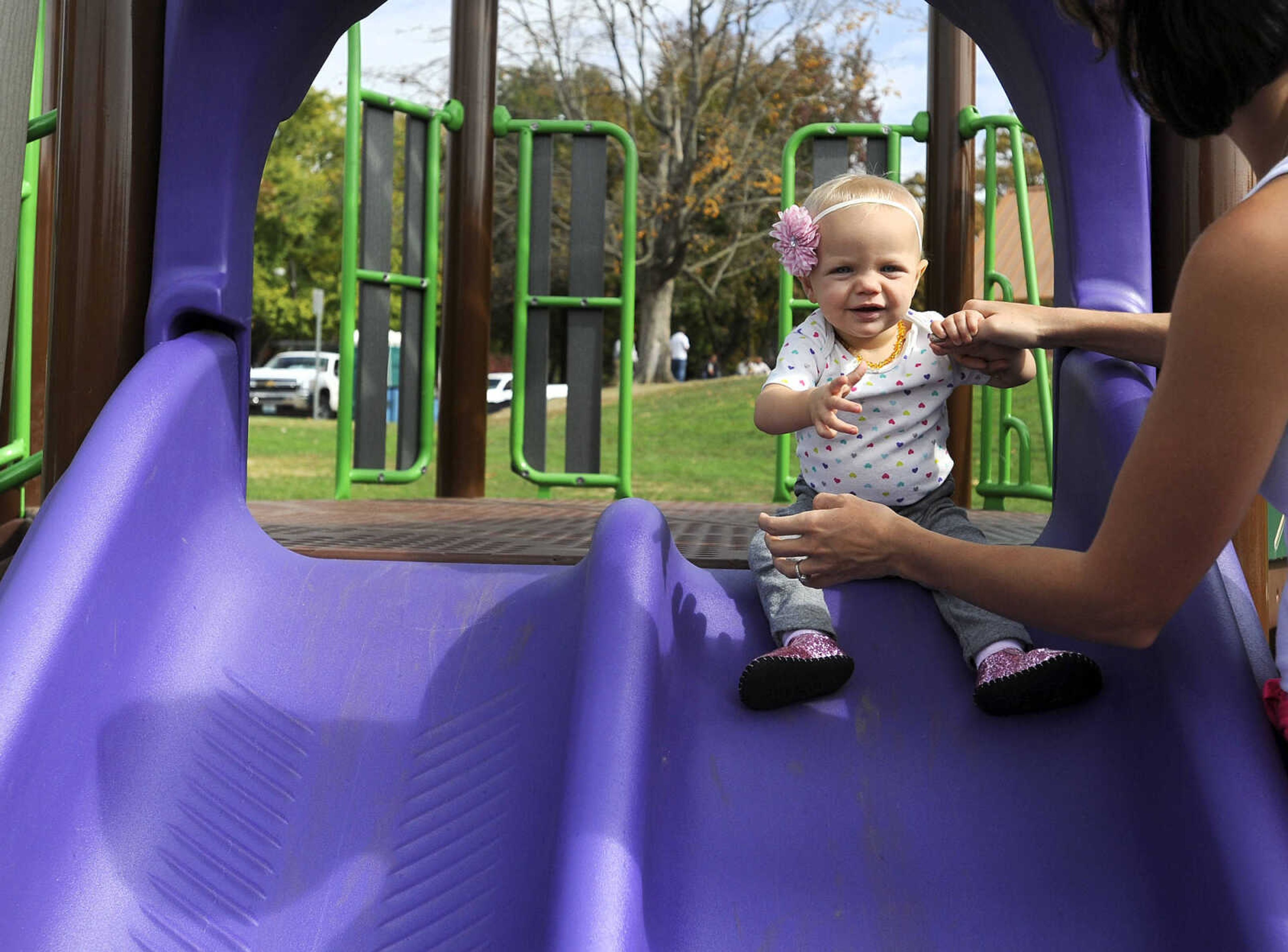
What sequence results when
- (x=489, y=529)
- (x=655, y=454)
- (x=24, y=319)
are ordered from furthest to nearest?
(x=655, y=454) < (x=489, y=529) < (x=24, y=319)

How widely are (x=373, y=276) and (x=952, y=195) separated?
2587 mm

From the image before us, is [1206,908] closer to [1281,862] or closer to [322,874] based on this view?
[1281,862]

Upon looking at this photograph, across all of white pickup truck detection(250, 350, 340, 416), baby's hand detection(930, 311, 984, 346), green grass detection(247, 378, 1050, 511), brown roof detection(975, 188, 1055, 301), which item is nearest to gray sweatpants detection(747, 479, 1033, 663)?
baby's hand detection(930, 311, 984, 346)

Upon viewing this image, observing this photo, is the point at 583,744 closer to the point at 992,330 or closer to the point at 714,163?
the point at 992,330

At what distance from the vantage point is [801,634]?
6.03 ft

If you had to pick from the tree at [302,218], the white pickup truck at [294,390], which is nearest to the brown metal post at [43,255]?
the white pickup truck at [294,390]

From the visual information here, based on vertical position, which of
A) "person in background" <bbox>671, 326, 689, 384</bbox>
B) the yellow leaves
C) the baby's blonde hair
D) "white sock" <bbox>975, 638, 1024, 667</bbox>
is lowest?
"white sock" <bbox>975, 638, 1024, 667</bbox>

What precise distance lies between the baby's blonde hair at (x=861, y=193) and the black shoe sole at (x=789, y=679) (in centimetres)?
79

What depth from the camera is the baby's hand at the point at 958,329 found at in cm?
192

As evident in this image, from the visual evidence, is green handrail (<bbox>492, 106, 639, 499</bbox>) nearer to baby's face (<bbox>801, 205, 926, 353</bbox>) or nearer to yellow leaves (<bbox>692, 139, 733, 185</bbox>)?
baby's face (<bbox>801, 205, 926, 353</bbox>)

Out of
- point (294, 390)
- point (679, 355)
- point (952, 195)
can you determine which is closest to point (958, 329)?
point (952, 195)

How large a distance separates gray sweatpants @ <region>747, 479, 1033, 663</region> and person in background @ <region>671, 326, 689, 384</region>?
1673 cm

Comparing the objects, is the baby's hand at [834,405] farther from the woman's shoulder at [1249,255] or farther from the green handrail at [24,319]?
the green handrail at [24,319]

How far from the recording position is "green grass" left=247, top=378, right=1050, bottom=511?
9461 mm
